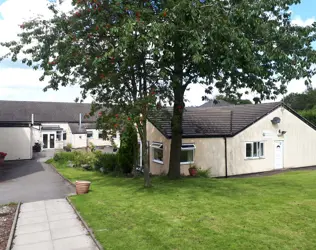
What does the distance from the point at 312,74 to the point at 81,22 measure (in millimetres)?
9780

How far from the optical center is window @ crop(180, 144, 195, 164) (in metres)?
19.3

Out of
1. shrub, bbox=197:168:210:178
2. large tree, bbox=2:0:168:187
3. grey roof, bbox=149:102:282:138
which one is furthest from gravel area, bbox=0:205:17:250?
shrub, bbox=197:168:210:178

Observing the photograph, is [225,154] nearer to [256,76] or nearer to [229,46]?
[256,76]

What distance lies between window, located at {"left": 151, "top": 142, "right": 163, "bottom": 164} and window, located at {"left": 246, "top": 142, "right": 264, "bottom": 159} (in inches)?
251

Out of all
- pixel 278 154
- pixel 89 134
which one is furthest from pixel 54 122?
pixel 278 154

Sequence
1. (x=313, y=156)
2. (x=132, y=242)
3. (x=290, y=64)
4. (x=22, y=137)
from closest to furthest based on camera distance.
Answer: (x=132, y=242) → (x=290, y=64) → (x=313, y=156) → (x=22, y=137)

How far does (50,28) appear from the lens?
1309 centimetres

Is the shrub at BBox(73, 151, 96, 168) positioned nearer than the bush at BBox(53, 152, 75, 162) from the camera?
Yes

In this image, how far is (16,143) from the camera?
95.5ft

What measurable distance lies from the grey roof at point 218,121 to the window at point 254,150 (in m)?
1.49

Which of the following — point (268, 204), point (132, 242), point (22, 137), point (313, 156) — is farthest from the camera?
point (22, 137)

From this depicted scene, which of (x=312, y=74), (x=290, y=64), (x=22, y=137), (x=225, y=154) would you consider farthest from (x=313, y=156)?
(x=22, y=137)

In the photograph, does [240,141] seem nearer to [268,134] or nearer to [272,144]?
[268,134]

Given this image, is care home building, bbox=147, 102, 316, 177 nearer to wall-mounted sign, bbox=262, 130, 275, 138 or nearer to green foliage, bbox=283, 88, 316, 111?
wall-mounted sign, bbox=262, 130, 275, 138
